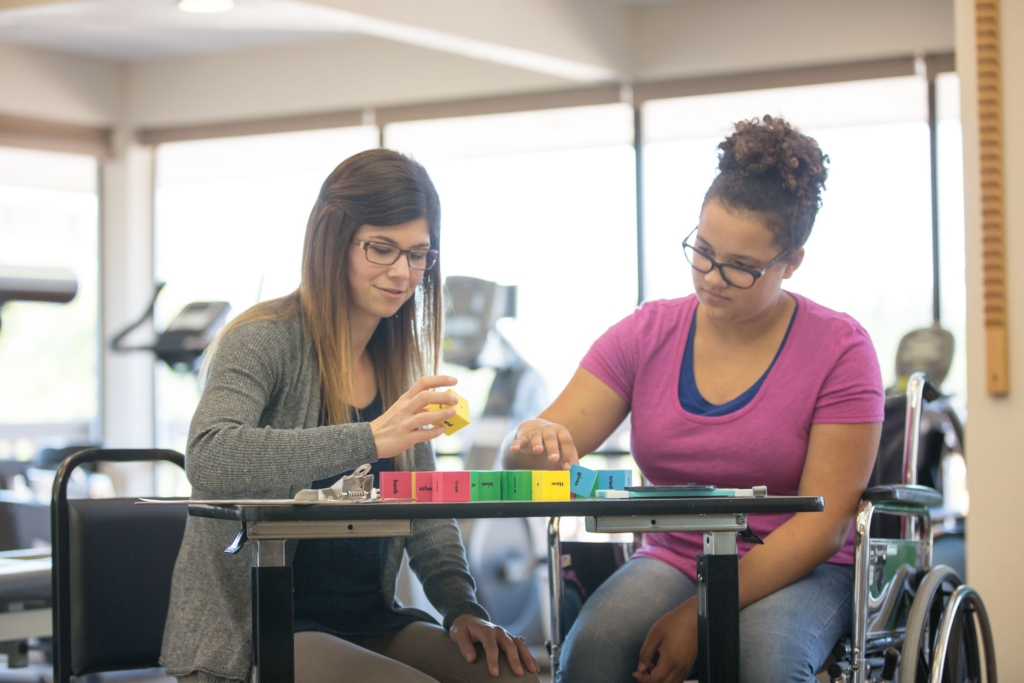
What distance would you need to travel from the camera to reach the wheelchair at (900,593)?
5.50 feet

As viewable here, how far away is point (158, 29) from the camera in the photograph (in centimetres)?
524

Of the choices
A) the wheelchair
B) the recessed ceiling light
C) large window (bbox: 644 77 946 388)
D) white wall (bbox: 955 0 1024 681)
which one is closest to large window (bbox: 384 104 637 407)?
large window (bbox: 644 77 946 388)

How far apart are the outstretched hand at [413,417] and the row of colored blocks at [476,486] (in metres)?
0.08

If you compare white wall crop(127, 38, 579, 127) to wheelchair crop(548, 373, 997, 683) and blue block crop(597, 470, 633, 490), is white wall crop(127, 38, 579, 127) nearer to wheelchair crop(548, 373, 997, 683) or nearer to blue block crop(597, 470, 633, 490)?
wheelchair crop(548, 373, 997, 683)

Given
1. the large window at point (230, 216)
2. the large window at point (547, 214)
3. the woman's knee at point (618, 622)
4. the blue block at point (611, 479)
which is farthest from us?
the large window at point (230, 216)

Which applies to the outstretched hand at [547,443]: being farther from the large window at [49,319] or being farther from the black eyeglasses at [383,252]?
the large window at [49,319]

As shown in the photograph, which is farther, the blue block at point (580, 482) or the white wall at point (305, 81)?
the white wall at point (305, 81)

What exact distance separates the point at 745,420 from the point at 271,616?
0.87m

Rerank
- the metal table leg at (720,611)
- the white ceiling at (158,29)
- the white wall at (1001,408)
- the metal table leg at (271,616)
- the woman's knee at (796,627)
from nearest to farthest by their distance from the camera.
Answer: the metal table leg at (271,616), the metal table leg at (720,611), the woman's knee at (796,627), the white wall at (1001,408), the white ceiling at (158,29)

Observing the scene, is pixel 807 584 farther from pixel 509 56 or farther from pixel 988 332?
pixel 509 56

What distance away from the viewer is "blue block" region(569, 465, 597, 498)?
140 cm

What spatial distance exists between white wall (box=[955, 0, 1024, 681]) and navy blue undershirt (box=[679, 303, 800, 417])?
3.14 feet

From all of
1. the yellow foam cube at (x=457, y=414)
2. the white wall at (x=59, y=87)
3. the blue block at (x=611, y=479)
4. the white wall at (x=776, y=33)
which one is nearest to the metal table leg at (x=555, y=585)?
the blue block at (x=611, y=479)

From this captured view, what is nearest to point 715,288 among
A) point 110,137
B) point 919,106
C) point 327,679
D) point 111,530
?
point 327,679
